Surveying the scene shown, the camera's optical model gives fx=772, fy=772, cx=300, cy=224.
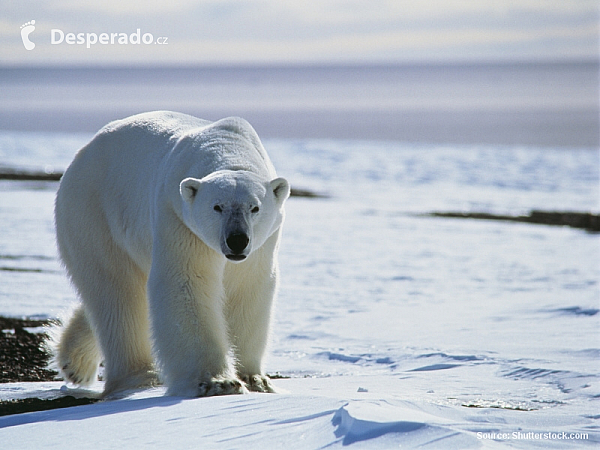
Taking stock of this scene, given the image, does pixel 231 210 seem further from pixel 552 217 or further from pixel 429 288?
pixel 552 217

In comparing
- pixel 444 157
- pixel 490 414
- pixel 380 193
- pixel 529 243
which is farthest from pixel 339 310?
pixel 444 157

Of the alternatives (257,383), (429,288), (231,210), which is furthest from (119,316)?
(429,288)

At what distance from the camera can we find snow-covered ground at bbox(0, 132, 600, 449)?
102 inches

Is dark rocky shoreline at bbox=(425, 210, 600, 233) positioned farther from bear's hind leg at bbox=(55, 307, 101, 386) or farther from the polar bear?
the polar bear

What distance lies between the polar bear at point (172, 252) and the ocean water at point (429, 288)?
0.80 m

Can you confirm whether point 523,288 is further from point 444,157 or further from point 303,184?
point 444,157

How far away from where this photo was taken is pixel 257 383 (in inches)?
139

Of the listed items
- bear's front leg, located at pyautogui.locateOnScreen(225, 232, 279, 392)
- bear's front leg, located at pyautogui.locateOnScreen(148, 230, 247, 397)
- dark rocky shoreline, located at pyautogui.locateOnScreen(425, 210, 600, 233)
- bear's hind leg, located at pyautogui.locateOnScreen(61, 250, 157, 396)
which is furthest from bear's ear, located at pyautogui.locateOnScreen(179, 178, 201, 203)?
dark rocky shoreline, located at pyautogui.locateOnScreen(425, 210, 600, 233)

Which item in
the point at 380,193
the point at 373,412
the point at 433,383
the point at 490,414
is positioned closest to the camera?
the point at 373,412

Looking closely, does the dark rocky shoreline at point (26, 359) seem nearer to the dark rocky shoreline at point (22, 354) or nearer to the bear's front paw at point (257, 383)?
the dark rocky shoreline at point (22, 354)

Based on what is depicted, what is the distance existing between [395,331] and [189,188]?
2.40 metres

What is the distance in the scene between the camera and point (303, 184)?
14156mm

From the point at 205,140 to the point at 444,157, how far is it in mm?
16659

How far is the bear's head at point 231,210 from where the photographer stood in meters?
2.98
